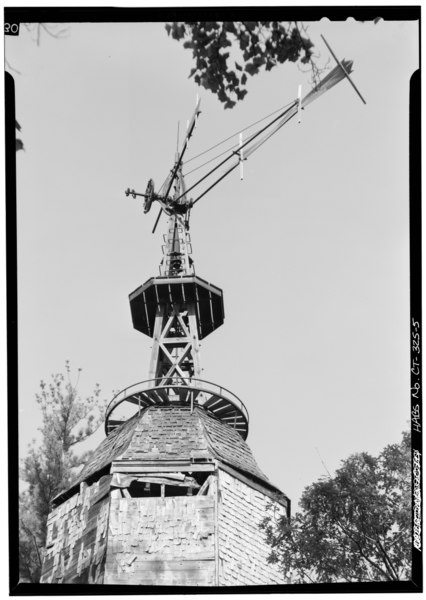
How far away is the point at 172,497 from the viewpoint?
20.7 meters

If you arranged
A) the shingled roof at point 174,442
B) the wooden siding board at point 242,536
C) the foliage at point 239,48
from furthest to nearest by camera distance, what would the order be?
the shingled roof at point 174,442
the wooden siding board at point 242,536
the foliage at point 239,48

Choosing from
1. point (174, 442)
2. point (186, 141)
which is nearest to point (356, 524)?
point (174, 442)

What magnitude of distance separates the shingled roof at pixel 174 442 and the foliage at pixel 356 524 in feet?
15.3

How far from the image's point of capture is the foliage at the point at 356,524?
16.9 meters

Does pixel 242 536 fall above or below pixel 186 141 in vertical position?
below

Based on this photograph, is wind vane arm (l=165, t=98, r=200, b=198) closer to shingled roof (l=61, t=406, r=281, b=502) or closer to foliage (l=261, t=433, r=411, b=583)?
shingled roof (l=61, t=406, r=281, b=502)

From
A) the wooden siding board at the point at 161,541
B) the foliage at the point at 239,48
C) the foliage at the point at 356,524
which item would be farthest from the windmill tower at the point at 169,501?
the foliage at the point at 239,48

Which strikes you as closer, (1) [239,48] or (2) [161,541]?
(1) [239,48]

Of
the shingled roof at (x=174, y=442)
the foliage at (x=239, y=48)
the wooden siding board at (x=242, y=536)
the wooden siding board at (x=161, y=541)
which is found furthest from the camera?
the shingled roof at (x=174, y=442)

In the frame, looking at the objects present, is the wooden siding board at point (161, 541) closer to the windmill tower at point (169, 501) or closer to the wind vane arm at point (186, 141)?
the windmill tower at point (169, 501)

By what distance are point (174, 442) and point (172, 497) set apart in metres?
2.19

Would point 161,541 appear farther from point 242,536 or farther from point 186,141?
point 186,141

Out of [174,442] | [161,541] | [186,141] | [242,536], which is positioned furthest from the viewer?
[186,141]

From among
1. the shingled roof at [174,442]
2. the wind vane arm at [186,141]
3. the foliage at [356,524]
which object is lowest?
the foliage at [356,524]
